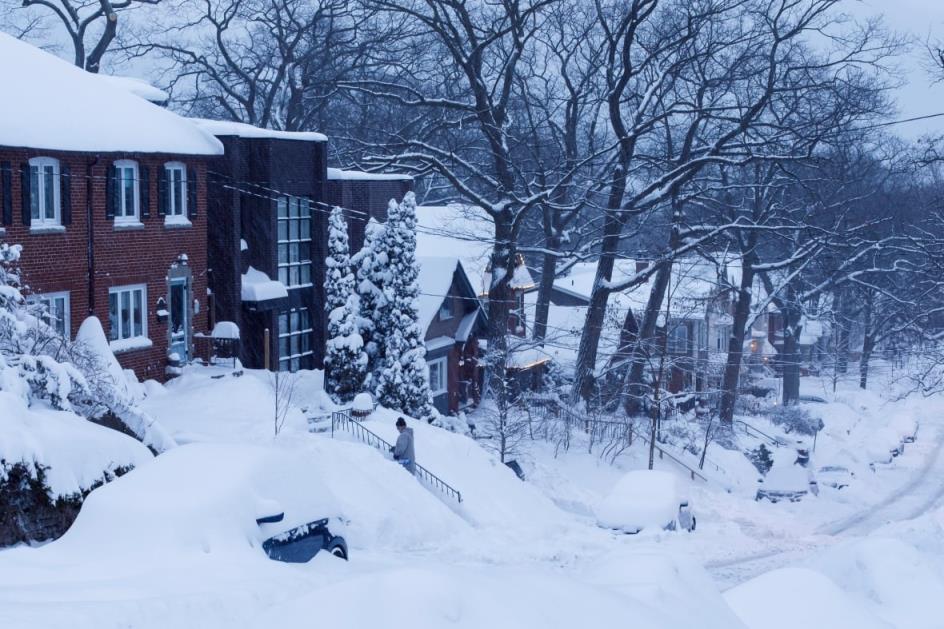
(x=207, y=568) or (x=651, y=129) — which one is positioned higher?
(x=651, y=129)

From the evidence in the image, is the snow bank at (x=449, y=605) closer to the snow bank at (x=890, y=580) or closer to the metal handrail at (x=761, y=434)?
the snow bank at (x=890, y=580)

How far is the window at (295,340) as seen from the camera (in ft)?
103

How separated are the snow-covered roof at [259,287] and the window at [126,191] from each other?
5002mm

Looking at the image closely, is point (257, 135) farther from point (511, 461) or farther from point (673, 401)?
point (673, 401)

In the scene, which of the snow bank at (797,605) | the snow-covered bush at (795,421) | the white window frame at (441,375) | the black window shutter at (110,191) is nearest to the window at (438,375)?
the white window frame at (441,375)

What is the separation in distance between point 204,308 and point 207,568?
18.0m

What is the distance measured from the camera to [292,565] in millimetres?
11133

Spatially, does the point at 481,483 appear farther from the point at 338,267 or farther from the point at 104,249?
the point at 104,249

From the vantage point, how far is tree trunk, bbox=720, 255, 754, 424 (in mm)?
38719

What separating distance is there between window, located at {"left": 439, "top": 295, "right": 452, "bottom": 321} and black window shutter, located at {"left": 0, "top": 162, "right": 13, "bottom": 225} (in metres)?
16.4

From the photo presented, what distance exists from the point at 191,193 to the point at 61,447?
14021mm

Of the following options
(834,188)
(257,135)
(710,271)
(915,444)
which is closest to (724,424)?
(834,188)

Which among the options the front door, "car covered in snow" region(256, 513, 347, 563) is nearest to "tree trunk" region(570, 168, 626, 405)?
the front door

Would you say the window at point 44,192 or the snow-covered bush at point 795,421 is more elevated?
the window at point 44,192
